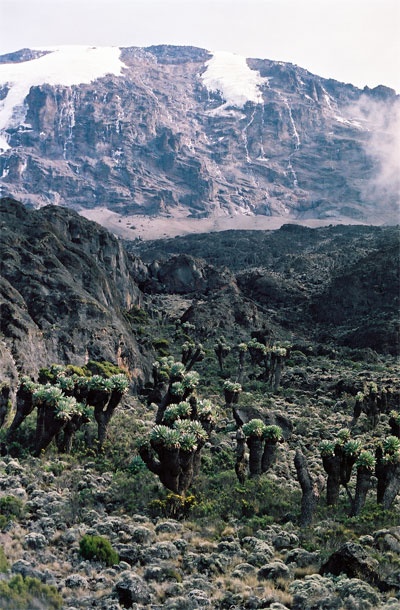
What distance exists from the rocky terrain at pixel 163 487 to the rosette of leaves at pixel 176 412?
2975 mm

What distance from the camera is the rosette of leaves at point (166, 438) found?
26.3 m

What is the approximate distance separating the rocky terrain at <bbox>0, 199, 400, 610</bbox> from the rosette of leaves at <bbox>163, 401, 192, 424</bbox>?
2975mm

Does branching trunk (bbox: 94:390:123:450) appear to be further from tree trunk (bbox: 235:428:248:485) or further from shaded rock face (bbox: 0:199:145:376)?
tree trunk (bbox: 235:428:248:485)

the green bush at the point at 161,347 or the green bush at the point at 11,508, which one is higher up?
the green bush at the point at 11,508

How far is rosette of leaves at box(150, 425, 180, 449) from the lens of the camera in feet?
86.4

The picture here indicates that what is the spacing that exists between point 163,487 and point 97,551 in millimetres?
8360

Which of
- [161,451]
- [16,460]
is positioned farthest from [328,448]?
[16,460]

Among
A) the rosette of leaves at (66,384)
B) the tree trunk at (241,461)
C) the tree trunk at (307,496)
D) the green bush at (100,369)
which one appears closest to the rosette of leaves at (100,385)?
the rosette of leaves at (66,384)

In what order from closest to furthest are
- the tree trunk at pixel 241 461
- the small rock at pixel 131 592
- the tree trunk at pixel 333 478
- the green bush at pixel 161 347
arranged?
the small rock at pixel 131 592
the tree trunk at pixel 333 478
the tree trunk at pixel 241 461
the green bush at pixel 161 347

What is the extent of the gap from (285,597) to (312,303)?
10614 cm

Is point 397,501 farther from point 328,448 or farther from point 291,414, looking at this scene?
point 291,414

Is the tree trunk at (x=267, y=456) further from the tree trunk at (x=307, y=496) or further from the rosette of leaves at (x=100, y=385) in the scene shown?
the rosette of leaves at (x=100, y=385)

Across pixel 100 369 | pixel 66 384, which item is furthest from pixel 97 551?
pixel 100 369

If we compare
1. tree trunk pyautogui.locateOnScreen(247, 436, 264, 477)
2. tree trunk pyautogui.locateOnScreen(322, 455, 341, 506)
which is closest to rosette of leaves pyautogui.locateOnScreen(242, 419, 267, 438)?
tree trunk pyautogui.locateOnScreen(247, 436, 264, 477)
